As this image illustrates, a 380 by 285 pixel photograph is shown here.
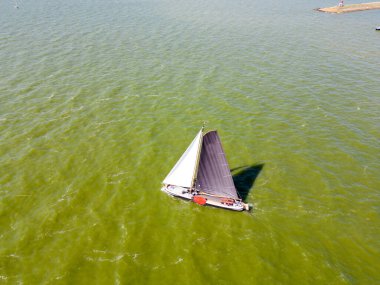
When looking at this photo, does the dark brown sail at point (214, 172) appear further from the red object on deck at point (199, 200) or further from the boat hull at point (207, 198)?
the red object on deck at point (199, 200)

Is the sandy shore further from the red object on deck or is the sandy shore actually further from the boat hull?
the red object on deck

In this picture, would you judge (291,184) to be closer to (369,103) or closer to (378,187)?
(378,187)

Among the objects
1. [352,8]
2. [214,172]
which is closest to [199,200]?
[214,172]

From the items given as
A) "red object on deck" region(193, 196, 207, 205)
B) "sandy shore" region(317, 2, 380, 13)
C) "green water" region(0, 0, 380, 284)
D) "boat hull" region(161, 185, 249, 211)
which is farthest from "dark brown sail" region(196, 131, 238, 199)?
"sandy shore" region(317, 2, 380, 13)

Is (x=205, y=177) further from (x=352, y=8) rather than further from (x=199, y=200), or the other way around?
(x=352, y=8)

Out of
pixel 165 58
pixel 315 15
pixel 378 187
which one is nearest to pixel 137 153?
pixel 378 187

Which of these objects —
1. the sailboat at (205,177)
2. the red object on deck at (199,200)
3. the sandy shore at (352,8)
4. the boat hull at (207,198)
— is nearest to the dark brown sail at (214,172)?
the sailboat at (205,177)
